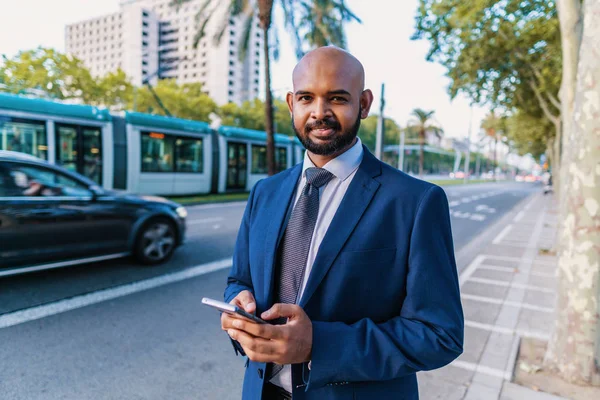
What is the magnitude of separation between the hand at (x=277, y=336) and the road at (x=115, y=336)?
2280 millimetres

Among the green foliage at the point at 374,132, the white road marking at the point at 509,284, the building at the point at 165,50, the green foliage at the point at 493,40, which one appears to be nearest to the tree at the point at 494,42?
the green foliage at the point at 493,40

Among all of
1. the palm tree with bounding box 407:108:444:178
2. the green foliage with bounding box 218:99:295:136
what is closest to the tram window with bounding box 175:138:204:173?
the green foliage with bounding box 218:99:295:136

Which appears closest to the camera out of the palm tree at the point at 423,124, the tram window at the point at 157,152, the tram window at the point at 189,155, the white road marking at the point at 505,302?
the white road marking at the point at 505,302

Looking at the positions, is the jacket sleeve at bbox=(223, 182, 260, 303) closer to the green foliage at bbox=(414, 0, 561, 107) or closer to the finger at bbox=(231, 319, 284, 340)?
the finger at bbox=(231, 319, 284, 340)

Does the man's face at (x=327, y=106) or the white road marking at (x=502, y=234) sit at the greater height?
the man's face at (x=327, y=106)

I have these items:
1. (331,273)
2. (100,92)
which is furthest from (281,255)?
(100,92)

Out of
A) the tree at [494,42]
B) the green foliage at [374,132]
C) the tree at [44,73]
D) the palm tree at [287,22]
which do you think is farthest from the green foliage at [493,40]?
the green foliage at [374,132]

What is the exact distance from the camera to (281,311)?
40.5 inches

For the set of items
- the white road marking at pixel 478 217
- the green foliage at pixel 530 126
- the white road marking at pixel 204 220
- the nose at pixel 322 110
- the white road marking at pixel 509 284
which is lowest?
the white road marking at pixel 509 284

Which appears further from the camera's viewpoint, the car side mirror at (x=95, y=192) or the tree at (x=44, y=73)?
the tree at (x=44, y=73)

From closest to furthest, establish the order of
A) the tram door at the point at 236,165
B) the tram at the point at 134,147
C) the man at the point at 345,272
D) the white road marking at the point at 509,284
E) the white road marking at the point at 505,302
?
the man at the point at 345,272 < the white road marking at the point at 505,302 < the white road marking at the point at 509,284 < the tram at the point at 134,147 < the tram door at the point at 236,165

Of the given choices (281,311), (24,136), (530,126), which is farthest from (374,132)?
(281,311)

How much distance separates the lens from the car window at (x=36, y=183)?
4773mm

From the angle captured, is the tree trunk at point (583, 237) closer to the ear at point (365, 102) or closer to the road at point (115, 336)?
the ear at point (365, 102)
